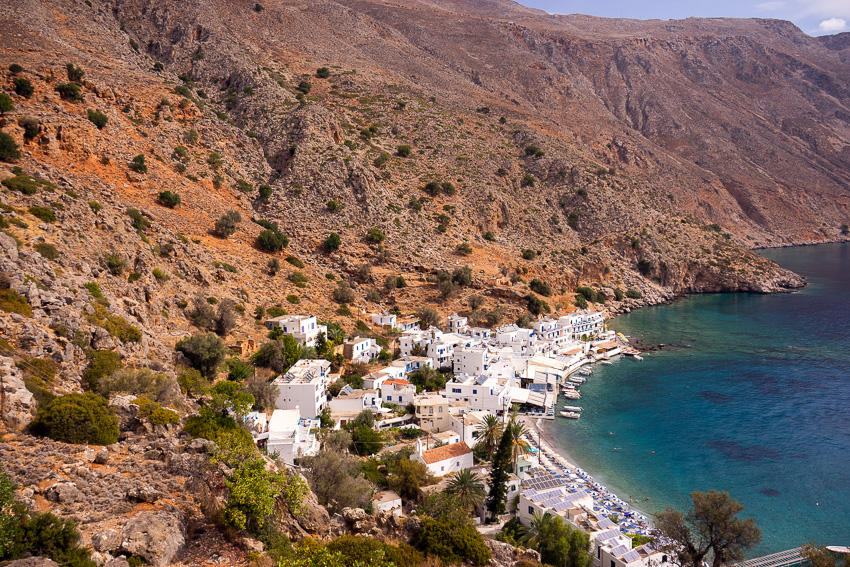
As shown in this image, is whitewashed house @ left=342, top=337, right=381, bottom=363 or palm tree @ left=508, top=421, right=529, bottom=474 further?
whitewashed house @ left=342, top=337, right=381, bottom=363

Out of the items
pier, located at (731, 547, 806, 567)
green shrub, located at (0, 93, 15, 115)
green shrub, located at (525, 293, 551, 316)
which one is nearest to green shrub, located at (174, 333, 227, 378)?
green shrub, located at (0, 93, 15, 115)

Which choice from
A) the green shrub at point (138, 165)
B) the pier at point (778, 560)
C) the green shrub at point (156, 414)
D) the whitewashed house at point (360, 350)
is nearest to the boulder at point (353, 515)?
the green shrub at point (156, 414)

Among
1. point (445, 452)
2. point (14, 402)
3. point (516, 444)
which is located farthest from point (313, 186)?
point (14, 402)

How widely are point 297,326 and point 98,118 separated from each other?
24.0 metres

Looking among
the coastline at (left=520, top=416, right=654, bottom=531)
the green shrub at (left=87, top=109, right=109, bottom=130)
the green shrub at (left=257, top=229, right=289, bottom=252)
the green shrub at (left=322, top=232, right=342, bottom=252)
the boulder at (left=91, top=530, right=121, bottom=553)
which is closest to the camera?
the boulder at (left=91, top=530, right=121, bottom=553)

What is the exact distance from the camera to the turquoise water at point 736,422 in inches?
1059

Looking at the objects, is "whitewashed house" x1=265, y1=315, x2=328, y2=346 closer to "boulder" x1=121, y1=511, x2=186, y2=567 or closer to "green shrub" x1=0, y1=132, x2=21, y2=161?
"green shrub" x1=0, y1=132, x2=21, y2=161

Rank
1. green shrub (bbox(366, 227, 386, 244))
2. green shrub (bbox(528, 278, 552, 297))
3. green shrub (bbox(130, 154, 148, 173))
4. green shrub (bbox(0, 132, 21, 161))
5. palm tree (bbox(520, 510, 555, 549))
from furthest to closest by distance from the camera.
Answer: green shrub (bbox(528, 278, 552, 297)) < green shrub (bbox(366, 227, 386, 244)) < green shrub (bbox(130, 154, 148, 173)) < green shrub (bbox(0, 132, 21, 161)) < palm tree (bbox(520, 510, 555, 549))

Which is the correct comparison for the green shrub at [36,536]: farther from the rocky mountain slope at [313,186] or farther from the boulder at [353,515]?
the boulder at [353,515]

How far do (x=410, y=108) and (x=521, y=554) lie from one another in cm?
7206

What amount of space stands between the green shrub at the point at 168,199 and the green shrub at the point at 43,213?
15528 mm

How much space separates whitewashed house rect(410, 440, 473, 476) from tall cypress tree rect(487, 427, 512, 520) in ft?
9.20

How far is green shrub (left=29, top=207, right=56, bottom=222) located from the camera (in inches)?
971

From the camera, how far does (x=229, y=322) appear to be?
106 ft
